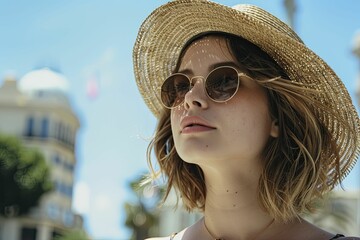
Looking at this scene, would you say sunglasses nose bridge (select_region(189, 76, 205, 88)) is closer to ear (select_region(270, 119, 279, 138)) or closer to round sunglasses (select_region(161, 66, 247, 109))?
round sunglasses (select_region(161, 66, 247, 109))

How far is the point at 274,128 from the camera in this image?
2.78 m

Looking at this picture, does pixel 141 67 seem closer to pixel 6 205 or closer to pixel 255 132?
pixel 255 132

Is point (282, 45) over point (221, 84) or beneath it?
over

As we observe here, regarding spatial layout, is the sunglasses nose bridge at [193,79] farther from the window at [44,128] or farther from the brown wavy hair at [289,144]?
the window at [44,128]

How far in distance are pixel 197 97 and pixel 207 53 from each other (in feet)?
0.75

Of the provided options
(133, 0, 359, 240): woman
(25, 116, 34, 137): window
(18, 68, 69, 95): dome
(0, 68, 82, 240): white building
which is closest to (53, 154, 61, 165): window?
(0, 68, 82, 240): white building

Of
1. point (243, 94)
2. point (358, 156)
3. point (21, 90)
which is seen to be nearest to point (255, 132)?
point (243, 94)

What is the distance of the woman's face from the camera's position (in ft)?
8.38

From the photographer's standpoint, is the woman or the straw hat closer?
the woman

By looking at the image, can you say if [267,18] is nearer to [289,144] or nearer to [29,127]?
[289,144]

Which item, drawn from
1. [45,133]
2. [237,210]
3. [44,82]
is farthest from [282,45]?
[44,82]

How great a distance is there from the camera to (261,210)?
269 cm

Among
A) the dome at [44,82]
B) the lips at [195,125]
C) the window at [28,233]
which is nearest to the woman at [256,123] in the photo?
the lips at [195,125]

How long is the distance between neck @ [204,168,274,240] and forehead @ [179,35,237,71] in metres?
0.42
